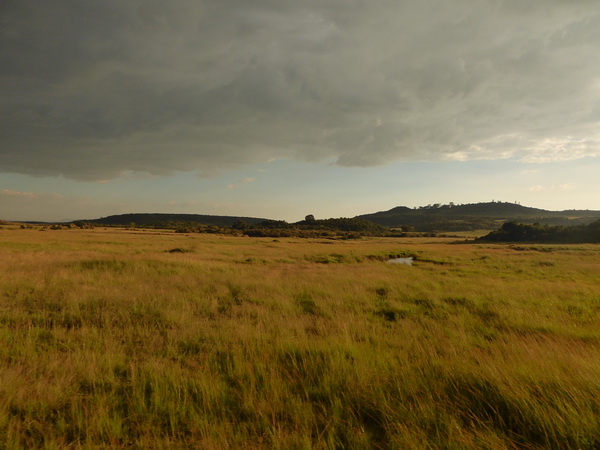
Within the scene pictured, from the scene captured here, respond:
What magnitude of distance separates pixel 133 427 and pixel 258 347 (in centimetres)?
226

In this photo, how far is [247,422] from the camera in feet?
10.5

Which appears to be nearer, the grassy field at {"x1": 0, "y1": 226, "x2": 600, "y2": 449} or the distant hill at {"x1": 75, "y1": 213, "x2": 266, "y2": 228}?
the grassy field at {"x1": 0, "y1": 226, "x2": 600, "y2": 449}

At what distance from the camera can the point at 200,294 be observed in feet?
32.9

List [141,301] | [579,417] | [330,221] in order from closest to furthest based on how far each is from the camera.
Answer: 1. [579,417]
2. [141,301]
3. [330,221]

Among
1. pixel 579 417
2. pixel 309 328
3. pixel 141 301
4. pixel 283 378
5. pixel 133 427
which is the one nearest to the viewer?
pixel 579 417

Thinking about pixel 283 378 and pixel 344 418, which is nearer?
pixel 344 418

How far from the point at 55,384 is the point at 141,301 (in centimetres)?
469

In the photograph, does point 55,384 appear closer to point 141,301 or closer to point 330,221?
point 141,301

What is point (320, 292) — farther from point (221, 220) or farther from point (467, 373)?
point (221, 220)

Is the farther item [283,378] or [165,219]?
[165,219]

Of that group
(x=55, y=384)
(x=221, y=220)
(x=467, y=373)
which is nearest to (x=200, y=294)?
(x=55, y=384)

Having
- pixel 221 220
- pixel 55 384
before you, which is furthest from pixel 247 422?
pixel 221 220

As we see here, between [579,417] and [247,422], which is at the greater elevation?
[579,417]

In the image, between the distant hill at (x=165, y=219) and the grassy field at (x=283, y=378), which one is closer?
the grassy field at (x=283, y=378)
